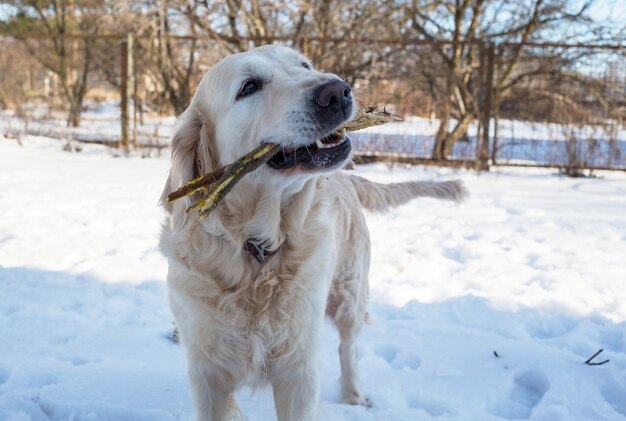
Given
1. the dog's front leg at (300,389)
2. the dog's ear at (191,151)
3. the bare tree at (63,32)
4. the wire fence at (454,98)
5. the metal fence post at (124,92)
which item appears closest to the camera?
the dog's front leg at (300,389)

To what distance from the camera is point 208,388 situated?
2072 millimetres

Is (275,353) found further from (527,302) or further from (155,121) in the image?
(155,121)

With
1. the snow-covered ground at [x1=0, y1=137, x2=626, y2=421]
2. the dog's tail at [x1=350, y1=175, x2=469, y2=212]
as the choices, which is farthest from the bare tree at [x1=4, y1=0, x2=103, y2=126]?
the dog's tail at [x1=350, y1=175, x2=469, y2=212]

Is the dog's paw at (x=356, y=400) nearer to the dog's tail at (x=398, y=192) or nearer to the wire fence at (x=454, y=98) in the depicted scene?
the dog's tail at (x=398, y=192)

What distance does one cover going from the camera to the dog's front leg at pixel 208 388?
2053 millimetres

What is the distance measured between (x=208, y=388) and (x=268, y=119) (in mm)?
984

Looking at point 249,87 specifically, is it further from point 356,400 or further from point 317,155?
point 356,400

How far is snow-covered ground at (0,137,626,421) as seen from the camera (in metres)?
2.46

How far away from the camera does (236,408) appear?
223 centimetres

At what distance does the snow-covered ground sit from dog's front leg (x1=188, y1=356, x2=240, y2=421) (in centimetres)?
31

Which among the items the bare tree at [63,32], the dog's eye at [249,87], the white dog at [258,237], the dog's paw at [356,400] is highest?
the bare tree at [63,32]

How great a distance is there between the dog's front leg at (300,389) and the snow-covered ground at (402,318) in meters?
0.37

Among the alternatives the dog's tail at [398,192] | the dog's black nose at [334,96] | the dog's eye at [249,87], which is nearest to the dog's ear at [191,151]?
the dog's eye at [249,87]

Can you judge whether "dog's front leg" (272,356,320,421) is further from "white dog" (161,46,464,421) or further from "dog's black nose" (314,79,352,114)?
"dog's black nose" (314,79,352,114)
